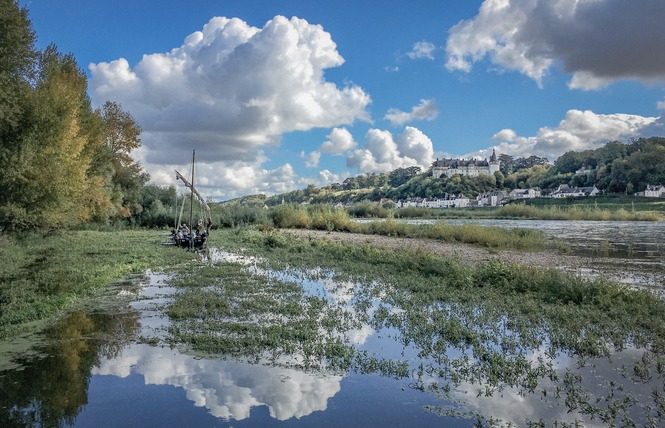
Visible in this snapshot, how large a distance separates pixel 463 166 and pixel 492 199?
72066 millimetres

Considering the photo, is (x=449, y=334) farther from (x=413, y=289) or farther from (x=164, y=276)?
(x=164, y=276)

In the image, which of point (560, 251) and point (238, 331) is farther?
point (560, 251)

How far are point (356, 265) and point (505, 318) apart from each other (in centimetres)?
961

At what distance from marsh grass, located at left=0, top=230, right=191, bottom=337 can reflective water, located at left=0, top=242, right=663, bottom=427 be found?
80.9 inches

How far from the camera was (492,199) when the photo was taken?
120 metres

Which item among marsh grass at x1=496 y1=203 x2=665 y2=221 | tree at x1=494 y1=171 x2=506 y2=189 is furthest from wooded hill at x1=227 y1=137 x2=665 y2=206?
marsh grass at x1=496 y1=203 x2=665 y2=221

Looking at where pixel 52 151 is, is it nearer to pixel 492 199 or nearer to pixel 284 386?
pixel 284 386

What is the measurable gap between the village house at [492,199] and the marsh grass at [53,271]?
348ft

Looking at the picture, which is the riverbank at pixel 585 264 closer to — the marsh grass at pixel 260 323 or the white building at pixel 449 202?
the marsh grass at pixel 260 323

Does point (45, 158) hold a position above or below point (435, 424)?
above

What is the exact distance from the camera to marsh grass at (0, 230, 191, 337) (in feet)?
35.1

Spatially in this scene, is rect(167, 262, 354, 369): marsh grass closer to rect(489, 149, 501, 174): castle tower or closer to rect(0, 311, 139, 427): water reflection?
rect(0, 311, 139, 427): water reflection

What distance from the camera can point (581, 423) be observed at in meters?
5.52

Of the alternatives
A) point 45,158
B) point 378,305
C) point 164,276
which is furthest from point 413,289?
point 45,158
